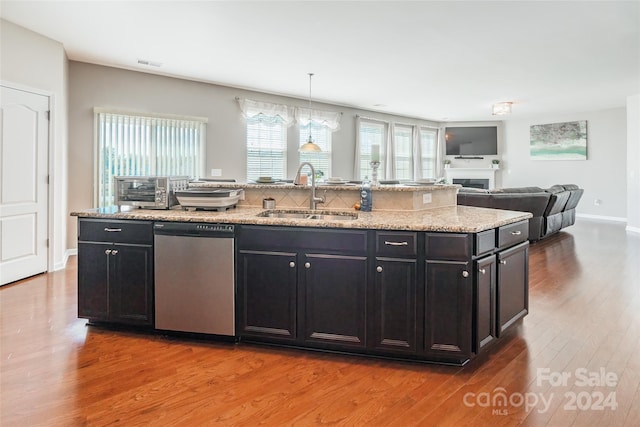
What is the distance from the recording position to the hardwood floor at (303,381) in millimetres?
1923

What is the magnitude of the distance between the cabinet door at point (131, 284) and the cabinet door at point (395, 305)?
1.56 metres

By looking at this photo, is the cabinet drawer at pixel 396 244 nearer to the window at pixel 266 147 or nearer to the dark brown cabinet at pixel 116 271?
the dark brown cabinet at pixel 116 271

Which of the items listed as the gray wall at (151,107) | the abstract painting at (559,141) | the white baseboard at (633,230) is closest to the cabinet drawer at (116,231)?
the gray wall at (151,107)

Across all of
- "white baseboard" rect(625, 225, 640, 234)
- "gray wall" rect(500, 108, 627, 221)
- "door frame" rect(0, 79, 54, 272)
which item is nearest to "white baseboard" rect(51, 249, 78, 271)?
"door frame" rect(0, 79, 54, 272)

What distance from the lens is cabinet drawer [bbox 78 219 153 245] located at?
2.84 meters

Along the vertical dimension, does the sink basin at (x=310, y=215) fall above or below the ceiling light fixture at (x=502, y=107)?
below

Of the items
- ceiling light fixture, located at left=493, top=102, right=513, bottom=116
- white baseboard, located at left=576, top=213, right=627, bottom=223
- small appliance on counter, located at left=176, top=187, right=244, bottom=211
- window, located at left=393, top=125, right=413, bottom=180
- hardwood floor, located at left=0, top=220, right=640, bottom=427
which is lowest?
hardwood floor, located at left=0, top=220, right=640, bottom=427

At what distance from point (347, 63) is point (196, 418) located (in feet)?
15.4

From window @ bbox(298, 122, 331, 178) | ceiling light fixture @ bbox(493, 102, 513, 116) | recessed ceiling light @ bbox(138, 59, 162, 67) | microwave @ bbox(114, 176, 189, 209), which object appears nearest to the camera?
microwave @ bbox(114, 176, 189, 209)

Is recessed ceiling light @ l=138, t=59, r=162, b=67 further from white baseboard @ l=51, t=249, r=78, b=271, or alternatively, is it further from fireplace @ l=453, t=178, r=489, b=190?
fireplace @ l=453, t=178, r=489, b=190

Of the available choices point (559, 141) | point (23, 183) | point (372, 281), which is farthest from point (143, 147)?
point (559, 141)

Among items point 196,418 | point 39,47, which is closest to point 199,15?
point 39,47

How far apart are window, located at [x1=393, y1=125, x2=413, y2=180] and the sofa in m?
3.30

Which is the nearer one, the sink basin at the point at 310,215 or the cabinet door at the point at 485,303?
the cabinet door at the point at 485,303
